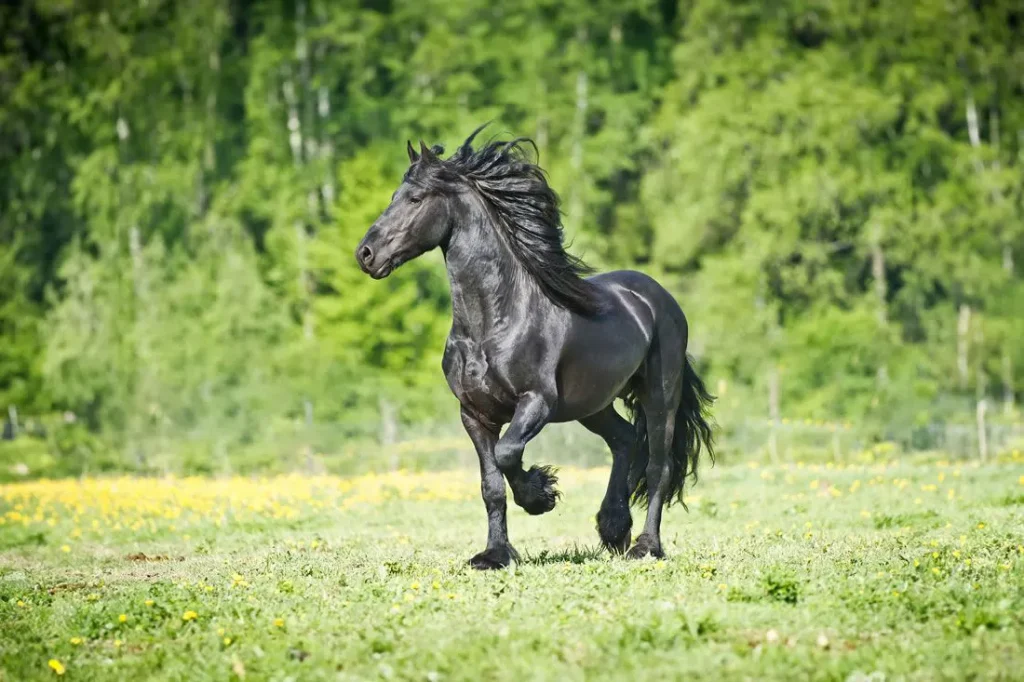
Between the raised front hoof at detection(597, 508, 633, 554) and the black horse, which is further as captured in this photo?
the raised front hoof at detection(597, 508, 633, 554)

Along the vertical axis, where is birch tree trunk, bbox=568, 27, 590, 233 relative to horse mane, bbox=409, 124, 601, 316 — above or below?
above

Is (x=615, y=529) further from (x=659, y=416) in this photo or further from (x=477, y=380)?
(x=477, y=380)

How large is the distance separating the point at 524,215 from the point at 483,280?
2.37ft

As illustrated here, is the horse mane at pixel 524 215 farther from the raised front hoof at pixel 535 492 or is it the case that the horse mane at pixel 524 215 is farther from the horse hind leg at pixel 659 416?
the raised front hoof at pixel 535 492

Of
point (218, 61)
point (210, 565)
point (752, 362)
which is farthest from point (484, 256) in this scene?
point (218, 61)

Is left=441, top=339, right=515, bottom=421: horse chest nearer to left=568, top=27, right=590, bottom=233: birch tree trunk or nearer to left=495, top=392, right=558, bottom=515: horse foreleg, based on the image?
left=495, top=392, right=558, bottom=515: horse foreleg

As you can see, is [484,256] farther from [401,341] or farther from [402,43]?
[402,43]

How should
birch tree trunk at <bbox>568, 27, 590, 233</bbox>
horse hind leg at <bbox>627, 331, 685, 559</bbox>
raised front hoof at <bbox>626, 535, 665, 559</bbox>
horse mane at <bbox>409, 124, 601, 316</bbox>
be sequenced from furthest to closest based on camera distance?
1. birch tree trunk at <bbox>568, 27, 590, 233</bbox>
2. horse hind leg at <bbox>627, 331, 685, 559</bbox>
3. raised front hoof at <bbox>626, 535, 665, 559</bbox>
4. horse mane at <bbox>409, 124, 601, 316</bbox>

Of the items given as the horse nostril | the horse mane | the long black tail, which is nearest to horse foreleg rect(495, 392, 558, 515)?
the horse mane

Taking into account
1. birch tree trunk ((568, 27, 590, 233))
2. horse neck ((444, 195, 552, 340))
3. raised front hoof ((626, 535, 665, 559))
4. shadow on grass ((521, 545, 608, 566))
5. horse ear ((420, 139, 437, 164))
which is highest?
birch tree trunk ((568, 27, 590, 233))

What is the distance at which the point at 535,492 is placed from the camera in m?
10.7

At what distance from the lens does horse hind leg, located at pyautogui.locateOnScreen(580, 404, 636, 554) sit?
11.8 metres

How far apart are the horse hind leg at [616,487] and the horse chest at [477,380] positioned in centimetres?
156

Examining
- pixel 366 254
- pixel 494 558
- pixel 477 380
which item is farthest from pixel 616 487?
pixel 366 254
